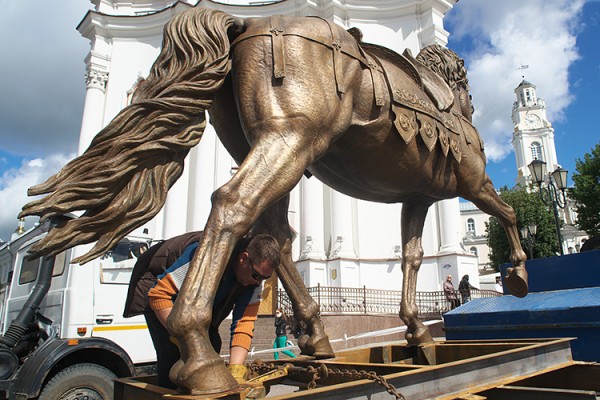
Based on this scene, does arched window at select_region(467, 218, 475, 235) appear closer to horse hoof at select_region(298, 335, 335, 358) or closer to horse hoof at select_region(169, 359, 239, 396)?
horse hoof at select_region(298, 335, 335, 358)

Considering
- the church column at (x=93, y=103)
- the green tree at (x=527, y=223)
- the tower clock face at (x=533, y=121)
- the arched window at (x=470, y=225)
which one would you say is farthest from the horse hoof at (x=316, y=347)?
the tower clock face at (x=533, y=121)

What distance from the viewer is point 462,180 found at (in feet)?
11.4

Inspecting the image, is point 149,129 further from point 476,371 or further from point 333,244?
point 333,244

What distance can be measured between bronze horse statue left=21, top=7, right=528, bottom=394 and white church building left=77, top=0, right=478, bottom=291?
16.0 m

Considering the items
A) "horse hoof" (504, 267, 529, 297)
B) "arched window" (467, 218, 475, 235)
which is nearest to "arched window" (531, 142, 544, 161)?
"arched window" (467, 218, 475, 235)

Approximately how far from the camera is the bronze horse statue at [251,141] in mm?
1883

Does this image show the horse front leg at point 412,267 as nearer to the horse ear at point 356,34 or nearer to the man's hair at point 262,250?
the horse ear at point 356,34

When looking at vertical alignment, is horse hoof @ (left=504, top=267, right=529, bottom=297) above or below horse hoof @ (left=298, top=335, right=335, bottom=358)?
above

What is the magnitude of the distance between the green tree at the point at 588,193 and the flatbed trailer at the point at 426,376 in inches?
1228

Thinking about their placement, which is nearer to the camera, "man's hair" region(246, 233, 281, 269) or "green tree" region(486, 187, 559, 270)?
"man's hair" region(246, 233, 281, 269)

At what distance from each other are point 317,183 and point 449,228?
261 inches

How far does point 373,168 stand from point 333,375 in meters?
1.25

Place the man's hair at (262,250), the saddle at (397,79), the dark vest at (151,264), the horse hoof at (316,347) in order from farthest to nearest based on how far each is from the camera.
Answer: the horse hoof at (316,347) → the dark vest at (151,264) → the saddle at (397,79) → the man's hair at (262,250)

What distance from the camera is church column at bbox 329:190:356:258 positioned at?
21.4 m
